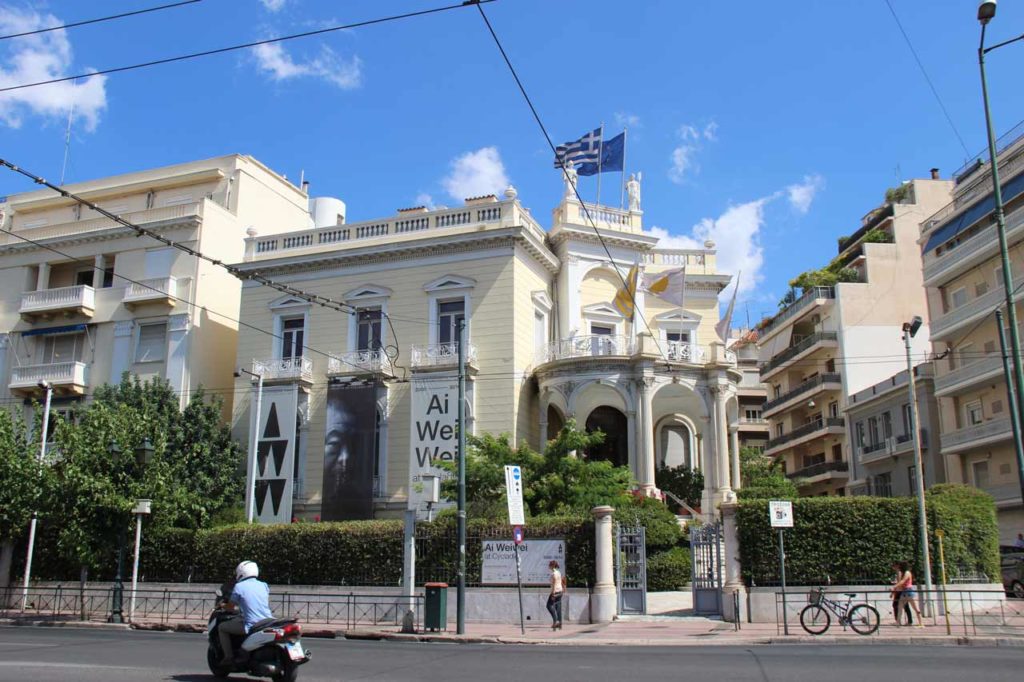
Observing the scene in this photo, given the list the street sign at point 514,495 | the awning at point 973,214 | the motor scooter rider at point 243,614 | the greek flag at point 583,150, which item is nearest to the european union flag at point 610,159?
the greek flag at point 583,150

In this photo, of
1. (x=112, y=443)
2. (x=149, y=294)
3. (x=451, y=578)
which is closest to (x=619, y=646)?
(x=451, y=578)

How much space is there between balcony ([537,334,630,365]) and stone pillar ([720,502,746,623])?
11.0 m

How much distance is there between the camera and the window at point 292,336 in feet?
116

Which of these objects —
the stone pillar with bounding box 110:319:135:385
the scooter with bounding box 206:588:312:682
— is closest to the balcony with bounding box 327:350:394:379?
the stone pillar with bounding box 110:319:135:385

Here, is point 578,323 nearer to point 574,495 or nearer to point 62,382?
point 574,495

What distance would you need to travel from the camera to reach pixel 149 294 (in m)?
36.2

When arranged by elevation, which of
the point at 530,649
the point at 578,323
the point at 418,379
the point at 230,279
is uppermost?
the point at 230,279

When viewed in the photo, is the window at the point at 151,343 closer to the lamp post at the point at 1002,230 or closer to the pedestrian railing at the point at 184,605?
the pedestrian railing at the point at 184,605

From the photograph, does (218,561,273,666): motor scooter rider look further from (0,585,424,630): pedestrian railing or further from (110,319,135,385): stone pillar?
(110,319,135,385): stone pillar

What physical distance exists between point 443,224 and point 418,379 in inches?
242

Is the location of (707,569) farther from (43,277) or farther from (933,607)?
(43,277)

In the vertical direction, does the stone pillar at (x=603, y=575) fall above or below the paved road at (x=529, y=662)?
above

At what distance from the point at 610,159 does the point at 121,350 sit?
21.1 metres

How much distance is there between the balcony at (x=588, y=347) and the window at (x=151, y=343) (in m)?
15.5
